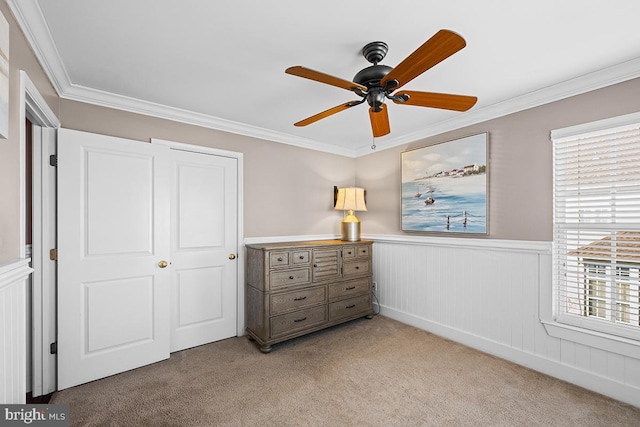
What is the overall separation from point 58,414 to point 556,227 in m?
3.50

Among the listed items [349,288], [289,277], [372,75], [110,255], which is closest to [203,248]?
[110,255]

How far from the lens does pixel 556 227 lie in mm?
2391

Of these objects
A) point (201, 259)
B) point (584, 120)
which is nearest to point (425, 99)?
point (584, 120)

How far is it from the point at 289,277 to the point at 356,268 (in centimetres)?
94

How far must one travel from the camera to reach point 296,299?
9.96 feet

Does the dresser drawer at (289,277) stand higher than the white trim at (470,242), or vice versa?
the white trim at (470,242)

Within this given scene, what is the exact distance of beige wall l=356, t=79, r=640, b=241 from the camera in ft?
7.06

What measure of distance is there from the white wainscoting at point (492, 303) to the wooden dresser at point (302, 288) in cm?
53

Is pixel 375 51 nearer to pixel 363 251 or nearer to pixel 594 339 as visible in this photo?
pixel 363 251

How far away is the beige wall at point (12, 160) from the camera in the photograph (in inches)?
51.9

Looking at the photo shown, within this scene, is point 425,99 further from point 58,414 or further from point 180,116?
point 58,414

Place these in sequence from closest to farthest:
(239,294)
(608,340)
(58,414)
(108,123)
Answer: (58,414), (608,340), (108,123), (239,294)

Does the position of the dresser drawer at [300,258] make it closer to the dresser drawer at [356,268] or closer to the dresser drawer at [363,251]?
the dresser drawer at [356,268]

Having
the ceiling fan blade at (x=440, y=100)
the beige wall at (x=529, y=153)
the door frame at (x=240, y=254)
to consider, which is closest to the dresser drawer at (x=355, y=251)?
the door frame at (x=240, y=254)
